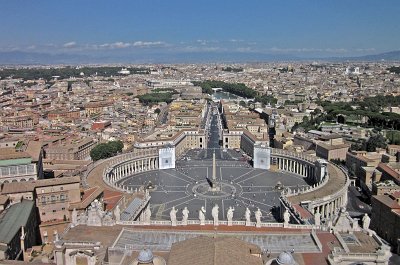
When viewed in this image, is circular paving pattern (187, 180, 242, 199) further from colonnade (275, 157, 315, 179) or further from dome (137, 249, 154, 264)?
dome (137, 249, 154, 264)

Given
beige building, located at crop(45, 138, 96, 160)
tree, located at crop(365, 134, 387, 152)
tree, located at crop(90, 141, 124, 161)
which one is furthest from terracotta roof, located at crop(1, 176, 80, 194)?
tree, located at crop(365, 134, 387, 152)

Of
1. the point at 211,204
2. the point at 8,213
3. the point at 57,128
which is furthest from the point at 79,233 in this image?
the point at 57,128

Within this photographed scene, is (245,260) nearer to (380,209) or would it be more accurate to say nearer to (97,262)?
(97,262)

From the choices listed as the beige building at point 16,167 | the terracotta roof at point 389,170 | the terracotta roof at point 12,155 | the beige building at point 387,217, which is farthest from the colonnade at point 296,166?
the terracotta roof at point 12,155

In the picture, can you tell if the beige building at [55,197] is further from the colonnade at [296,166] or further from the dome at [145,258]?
the colonnade at [296,166]

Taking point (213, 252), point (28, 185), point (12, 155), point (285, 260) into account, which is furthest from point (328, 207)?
point (12, 155)
